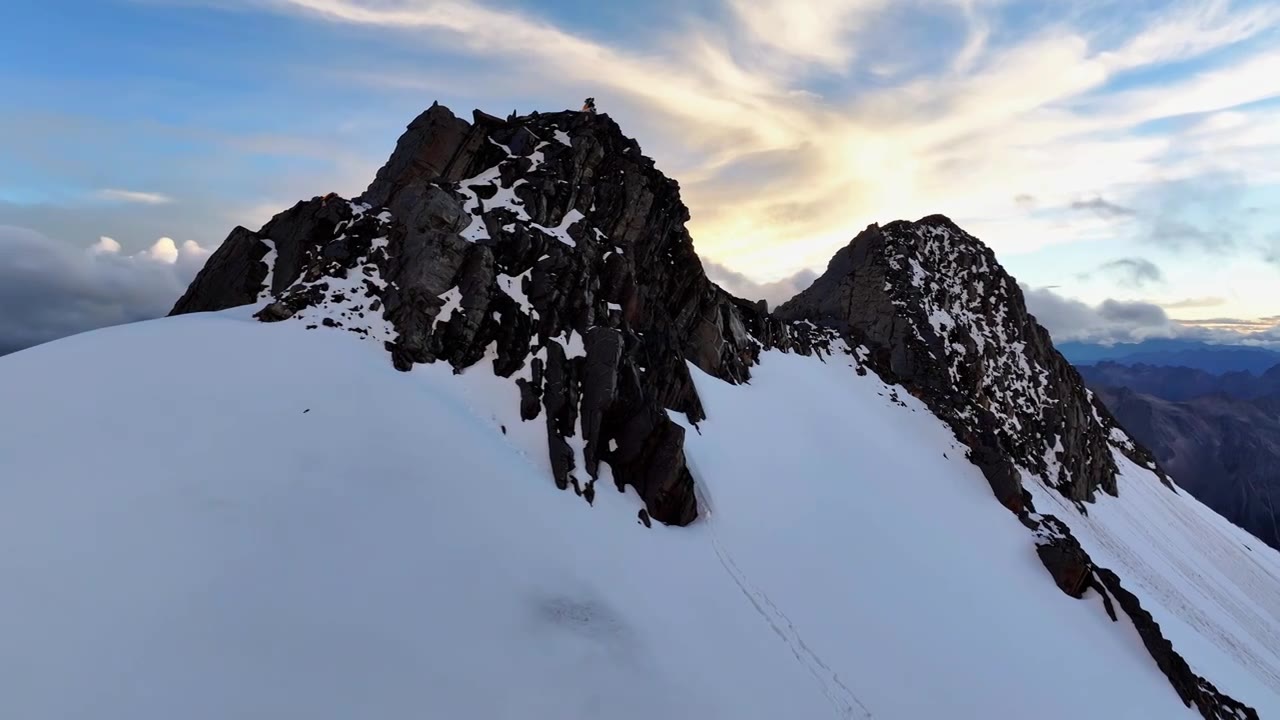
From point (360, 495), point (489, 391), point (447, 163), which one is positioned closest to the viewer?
point (360, 495)

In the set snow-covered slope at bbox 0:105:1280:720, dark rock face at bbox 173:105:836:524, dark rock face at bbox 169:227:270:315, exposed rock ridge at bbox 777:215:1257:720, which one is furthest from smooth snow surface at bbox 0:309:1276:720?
exposed rock ridge at bbox 777:215:1257:720

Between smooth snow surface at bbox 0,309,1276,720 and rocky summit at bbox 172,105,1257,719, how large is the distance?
1.59 meters

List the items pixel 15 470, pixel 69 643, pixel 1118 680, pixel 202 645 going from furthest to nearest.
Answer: pixel 1118 680 < pixel 15 470 < pixel 202 645 < pixel 69 643

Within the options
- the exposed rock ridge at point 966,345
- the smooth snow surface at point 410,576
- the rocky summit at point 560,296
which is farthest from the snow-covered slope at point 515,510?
the exposed rock ridge at point 966,345

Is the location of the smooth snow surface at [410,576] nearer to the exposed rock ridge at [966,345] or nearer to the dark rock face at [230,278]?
the dark rock face at [230,278]

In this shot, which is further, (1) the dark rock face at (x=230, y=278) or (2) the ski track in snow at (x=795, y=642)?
(1) the dark rock face at (x=230, y=278)

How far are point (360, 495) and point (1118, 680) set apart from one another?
33.5 metres

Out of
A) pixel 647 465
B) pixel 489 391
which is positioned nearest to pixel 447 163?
pixel 489 391

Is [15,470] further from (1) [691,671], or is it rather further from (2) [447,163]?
(2) [447,163]

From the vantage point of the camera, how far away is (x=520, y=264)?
28984 mm

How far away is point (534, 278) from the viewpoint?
93.5 ft

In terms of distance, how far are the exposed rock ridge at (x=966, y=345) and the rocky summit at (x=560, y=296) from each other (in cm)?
350

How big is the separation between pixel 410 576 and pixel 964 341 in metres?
68.2

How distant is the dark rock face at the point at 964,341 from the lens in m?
61.4
